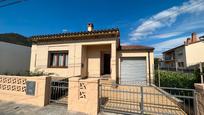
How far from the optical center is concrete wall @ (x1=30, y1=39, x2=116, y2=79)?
10.1 metres

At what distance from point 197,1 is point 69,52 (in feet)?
31.4

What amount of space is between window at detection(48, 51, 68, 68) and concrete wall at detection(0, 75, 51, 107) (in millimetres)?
4936

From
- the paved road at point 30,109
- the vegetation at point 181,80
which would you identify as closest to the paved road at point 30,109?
the paved road at point 30,109

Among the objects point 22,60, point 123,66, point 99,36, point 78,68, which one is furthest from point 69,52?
point 22,60

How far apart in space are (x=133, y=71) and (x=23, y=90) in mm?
8309

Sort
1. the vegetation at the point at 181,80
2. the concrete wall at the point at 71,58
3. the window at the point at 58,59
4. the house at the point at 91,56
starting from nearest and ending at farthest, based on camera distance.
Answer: the vegetation at the point at 181,80, the house at the point at 91,56, the concrete wall at the point at 71,58, the window at the point at 58,59

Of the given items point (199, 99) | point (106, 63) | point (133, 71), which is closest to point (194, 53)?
point (133, 71)

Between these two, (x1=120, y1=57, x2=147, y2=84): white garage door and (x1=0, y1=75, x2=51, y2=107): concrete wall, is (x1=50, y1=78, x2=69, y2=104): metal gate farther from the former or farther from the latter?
(x1=120, y1=57, x2=147, y2=84): white garage door

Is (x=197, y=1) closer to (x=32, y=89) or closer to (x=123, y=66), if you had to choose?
(x=123, y=66)

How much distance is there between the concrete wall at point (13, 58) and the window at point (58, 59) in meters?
5.45

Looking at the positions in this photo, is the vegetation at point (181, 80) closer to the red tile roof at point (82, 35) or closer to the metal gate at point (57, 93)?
the red tile roof at point (82, 35)

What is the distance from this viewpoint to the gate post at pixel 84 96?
178 inches

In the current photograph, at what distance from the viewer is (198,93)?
11.4ft

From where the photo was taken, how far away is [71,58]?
10.4 meters
